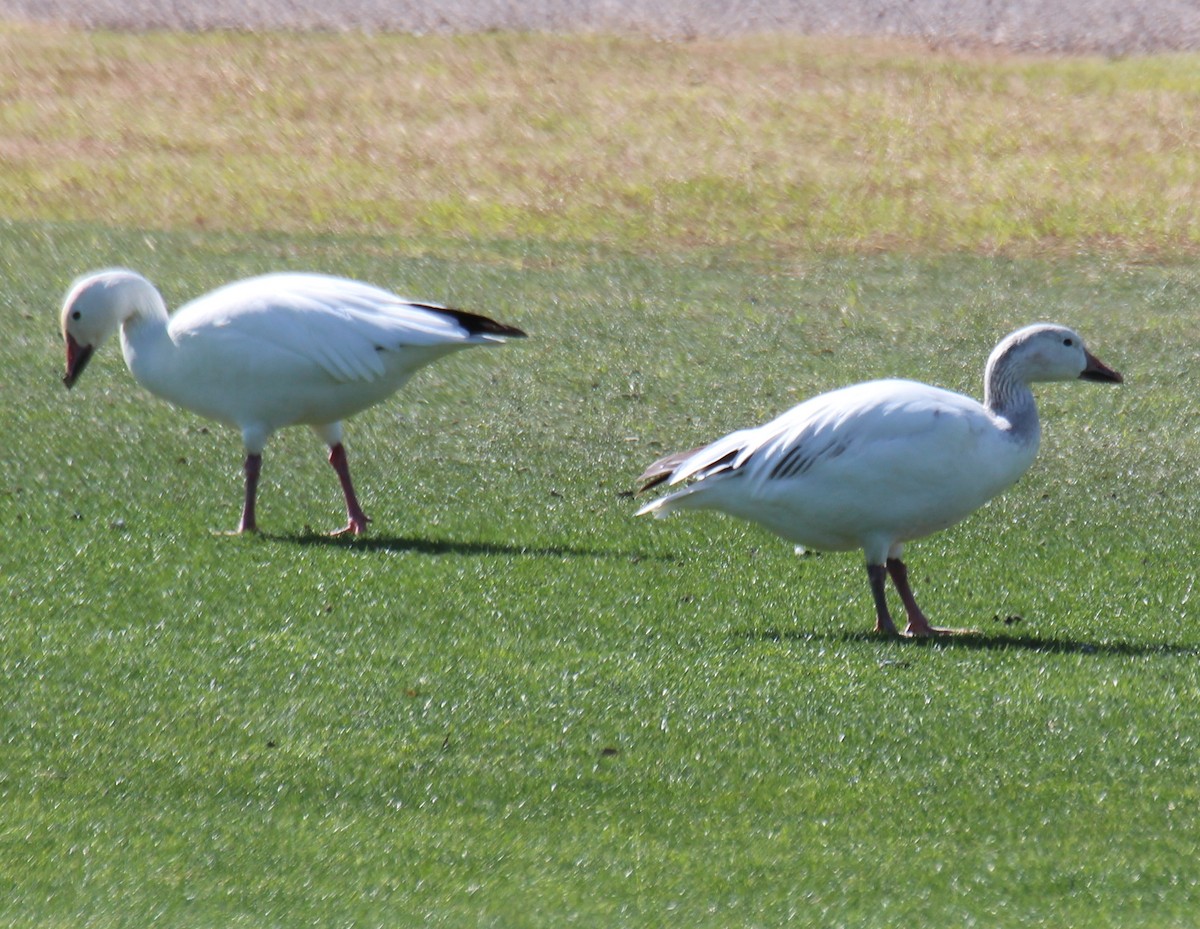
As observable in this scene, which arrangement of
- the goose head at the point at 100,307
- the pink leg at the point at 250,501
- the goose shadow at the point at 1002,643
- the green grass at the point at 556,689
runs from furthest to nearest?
1. the goose head at the point at 100,307
2. the pink leg at the point at 250,501
3. the goose shadow at the point at 1002,643
4. the green grass at the point at 556,689

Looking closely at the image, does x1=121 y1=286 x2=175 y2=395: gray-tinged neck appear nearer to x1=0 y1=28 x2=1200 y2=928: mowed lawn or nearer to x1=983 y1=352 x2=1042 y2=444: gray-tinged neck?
x1=0 y1=28 x2=1200 y2=928: mowed lawn

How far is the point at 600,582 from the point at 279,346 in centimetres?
220

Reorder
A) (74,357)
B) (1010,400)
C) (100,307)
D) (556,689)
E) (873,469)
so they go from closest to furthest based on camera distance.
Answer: (556,689) → (873,469) → (1010,400) → (100,307) → (74,357)

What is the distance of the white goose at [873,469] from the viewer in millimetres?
7609

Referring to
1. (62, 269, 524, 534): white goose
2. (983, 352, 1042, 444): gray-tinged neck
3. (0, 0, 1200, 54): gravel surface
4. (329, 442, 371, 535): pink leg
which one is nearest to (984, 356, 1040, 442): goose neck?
(983, 352, 1042, 444): gray-tinged neck

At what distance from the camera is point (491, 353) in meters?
15.4

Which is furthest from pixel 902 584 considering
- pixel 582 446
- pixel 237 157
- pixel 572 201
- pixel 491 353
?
pixel 237 157

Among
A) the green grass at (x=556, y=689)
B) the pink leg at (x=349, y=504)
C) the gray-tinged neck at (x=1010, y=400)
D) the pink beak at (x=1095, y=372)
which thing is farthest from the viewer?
the pink leg at (x=349, y=504)

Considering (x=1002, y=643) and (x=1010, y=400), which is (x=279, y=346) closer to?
(x=1010, y=400)

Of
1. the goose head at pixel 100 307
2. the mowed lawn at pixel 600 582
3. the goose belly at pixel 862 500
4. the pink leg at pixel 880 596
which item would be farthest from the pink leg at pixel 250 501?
the pink leg at pixel 880 596

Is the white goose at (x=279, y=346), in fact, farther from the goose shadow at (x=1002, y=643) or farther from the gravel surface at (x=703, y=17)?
the gravel surface at (x=703, y=17)

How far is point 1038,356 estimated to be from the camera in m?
8.18

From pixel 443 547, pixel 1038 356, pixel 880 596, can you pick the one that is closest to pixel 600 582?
pixel 443 547

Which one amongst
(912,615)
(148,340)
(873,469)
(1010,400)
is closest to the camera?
(873,469)
